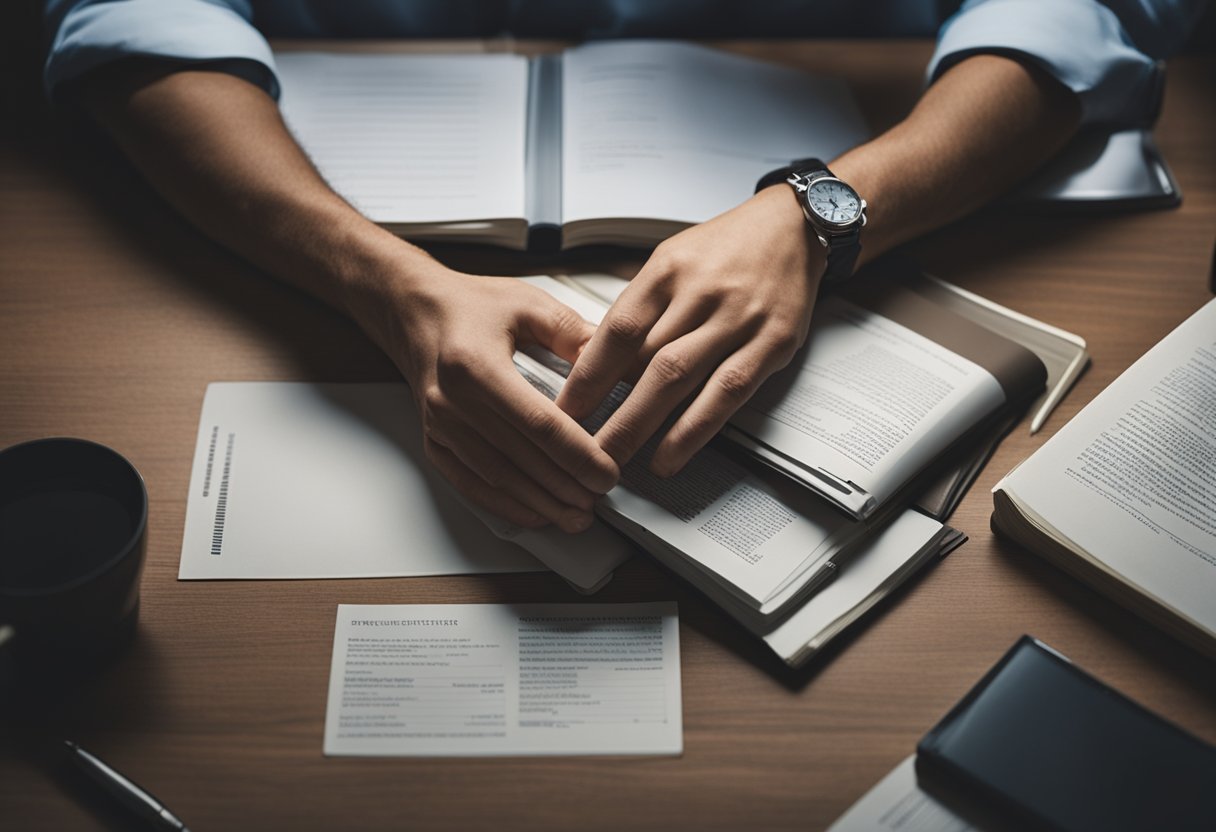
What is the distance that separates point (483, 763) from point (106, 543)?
304mm

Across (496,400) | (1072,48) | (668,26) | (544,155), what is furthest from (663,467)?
(668,26)

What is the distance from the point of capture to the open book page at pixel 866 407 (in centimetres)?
82

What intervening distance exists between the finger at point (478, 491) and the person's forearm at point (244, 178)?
18 cm

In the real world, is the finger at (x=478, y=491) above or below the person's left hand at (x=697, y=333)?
below

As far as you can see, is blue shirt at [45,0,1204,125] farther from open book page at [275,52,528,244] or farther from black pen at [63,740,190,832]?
black pen at [63,740,190,832]

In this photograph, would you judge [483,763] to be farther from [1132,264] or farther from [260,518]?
[1132,264]

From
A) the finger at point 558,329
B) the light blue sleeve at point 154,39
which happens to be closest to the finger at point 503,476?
the finger at point 558,329

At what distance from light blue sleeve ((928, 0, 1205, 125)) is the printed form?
75 cm

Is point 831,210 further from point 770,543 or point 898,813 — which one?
point 898,813

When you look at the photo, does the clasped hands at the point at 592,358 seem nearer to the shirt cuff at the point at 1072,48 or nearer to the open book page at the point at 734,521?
the open book page at the point at 734,521

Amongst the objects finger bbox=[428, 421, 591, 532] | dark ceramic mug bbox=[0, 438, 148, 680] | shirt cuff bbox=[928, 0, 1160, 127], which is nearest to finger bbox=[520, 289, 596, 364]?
finger bbox=[428, 421, 591, 532]

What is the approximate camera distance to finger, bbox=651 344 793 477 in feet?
2.71

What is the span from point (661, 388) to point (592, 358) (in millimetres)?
63

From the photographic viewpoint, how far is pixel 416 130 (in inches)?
45.9
